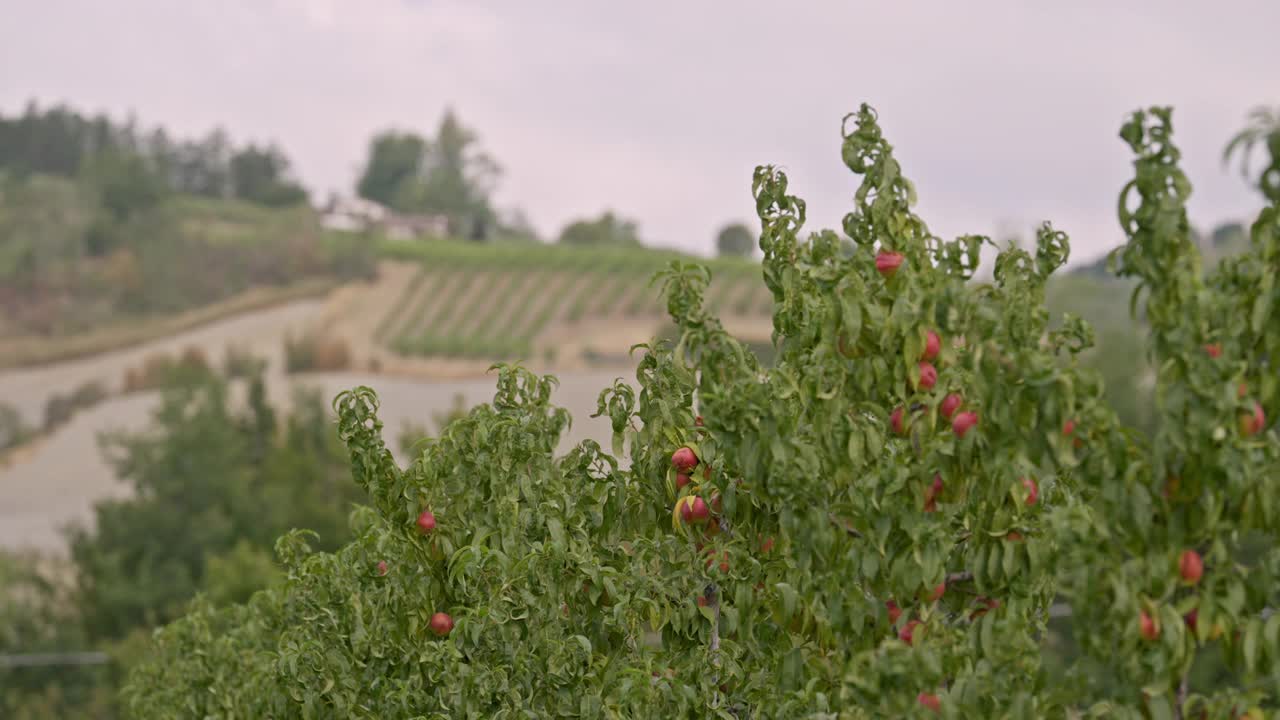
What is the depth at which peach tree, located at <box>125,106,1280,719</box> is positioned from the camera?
2559mm

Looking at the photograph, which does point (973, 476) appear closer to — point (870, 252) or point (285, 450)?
point (870, 252)

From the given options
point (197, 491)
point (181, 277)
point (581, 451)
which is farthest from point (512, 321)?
point (581, 451)

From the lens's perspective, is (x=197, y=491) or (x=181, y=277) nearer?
(x=197, y=491)

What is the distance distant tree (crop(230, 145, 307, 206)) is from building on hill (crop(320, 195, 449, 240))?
2.16 meters

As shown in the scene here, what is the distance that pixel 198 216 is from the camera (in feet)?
173

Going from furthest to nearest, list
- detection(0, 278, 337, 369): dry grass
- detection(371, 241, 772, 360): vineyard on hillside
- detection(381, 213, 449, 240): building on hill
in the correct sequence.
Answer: detection(381, 213, 449, 240): building on hill < detection(371, 241, 772, 360): vineyard on hillside < detection(0, 278, 337, 369): dry grass

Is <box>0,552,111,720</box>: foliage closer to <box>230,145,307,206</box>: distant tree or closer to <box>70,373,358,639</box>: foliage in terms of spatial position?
<box>70,373,358,639</box>: foliage

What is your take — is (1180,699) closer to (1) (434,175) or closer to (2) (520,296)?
(2) (520,296)

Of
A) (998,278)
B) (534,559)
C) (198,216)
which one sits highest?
(198,216)

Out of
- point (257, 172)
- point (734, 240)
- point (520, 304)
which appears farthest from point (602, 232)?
point (257, 172)

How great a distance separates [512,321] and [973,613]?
44036mm

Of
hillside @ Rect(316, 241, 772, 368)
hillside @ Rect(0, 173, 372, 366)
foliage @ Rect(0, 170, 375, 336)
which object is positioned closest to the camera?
hillside @ Rect(316, 241, 772, 368)

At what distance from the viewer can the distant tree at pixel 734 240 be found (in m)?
54.7

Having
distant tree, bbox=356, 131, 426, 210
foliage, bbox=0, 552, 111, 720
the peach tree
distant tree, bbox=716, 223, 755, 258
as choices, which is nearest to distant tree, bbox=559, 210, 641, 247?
distant tree, bbox=716, 223, 755, 258
